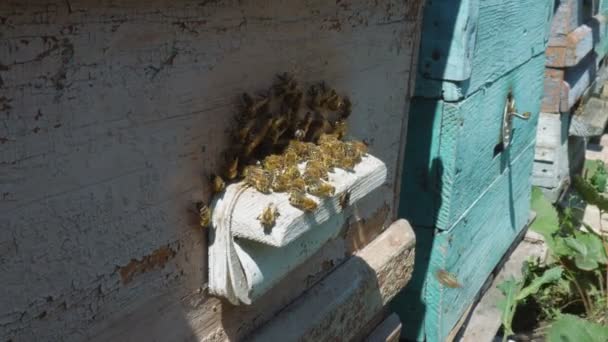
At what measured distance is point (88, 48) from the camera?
0.73m

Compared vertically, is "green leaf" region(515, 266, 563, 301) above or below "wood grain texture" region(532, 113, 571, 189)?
below

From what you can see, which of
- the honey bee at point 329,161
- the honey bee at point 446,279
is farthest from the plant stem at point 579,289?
the honey bee at point 329,161

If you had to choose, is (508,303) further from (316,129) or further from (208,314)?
(208,314)

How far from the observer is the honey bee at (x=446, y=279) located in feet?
6.35

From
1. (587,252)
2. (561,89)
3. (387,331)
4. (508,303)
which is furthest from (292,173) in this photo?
(561,89)

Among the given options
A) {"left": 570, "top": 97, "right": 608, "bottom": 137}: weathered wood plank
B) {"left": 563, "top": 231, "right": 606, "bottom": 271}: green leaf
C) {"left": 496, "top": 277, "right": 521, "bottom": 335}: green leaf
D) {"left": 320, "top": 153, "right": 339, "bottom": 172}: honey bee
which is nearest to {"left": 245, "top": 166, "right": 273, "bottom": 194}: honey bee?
{"left": 320, "top": 153, "right": 339, "bottom": 172}: honey bee

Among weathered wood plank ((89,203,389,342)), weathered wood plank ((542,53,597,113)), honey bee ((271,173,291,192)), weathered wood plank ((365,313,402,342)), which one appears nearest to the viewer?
weathered wood plank ((89,203,389,342))

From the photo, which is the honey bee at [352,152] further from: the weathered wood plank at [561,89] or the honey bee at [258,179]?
the weathered wood plank at [561,89]

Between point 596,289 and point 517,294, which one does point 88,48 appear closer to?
point 517,294

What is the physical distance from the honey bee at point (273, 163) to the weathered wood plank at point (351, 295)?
0.29m

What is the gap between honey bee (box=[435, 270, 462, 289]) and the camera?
76.2 inches

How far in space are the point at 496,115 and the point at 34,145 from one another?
1.68 metres

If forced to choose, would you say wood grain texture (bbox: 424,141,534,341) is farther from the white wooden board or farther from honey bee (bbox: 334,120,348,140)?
the white wooden board

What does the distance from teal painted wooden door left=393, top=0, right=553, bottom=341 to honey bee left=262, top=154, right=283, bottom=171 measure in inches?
33.0
